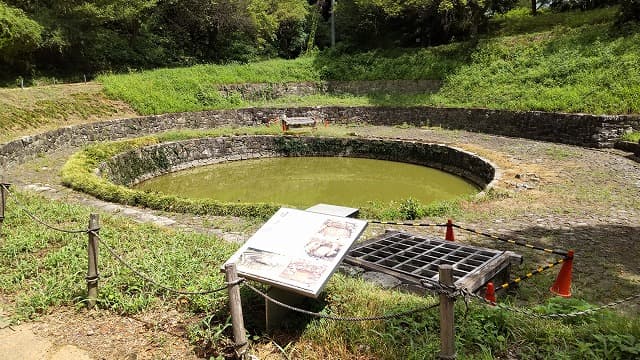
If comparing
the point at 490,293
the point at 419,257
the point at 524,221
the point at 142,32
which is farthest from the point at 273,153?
the point at 490,293

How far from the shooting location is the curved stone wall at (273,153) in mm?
13781

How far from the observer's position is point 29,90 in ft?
54.6

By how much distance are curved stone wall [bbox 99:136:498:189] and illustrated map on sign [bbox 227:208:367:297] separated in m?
9.47

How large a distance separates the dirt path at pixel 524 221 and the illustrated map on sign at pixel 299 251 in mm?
935

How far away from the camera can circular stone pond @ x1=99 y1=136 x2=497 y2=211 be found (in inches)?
505

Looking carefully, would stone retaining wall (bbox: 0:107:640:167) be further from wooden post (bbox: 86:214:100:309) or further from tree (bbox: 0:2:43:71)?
wooden post (bbox: 86:214:100:309)

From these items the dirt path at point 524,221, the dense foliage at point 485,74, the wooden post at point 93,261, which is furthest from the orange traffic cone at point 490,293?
the dense foliage at point 485,74

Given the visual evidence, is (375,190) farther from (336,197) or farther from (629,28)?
(629,28)

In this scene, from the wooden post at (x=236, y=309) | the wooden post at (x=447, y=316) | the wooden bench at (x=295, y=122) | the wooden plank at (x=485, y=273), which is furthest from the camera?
the wooden bench at (x=295, y=122)

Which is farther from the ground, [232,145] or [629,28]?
[629,28]

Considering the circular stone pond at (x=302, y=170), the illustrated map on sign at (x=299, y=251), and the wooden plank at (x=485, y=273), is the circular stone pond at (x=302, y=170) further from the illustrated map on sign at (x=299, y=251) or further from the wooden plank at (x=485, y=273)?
the illustrated map on sign at (x=299, y=251)

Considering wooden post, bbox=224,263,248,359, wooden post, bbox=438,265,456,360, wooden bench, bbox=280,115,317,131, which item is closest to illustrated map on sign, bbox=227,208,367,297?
wooden post, bbox=224,263,248,359

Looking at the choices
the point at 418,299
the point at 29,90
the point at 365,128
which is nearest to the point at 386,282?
the point at 418,299

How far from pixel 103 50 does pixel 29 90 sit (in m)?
7.34
